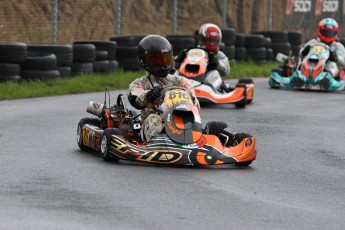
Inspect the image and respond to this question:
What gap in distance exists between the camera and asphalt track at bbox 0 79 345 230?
6.69 meters

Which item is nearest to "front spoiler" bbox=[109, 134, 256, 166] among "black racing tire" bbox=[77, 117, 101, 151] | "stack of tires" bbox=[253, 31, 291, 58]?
"black racing tire" bbox=[77, 117, 101, 151]

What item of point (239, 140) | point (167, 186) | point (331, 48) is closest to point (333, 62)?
point (331, 48)

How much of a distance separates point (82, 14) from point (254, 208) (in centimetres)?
1661

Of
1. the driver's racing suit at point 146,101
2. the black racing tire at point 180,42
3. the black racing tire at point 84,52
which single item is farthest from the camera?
the black racing tire at point 180,42

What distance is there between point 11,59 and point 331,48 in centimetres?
626

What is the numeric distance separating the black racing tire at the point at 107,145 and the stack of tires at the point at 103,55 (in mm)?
9874

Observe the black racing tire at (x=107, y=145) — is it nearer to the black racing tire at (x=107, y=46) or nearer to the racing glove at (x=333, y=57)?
the black racing tire at (x=107, y=46)

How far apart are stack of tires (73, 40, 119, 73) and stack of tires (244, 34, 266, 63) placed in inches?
236

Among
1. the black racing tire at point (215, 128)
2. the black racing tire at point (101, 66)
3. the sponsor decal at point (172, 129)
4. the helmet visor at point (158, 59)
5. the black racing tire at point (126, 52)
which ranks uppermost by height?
the helmet visor at point (158, 59)

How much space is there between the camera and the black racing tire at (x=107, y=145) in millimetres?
9266

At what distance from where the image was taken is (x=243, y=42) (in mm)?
24797

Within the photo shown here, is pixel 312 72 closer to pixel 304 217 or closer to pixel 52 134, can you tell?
pixel 52 134

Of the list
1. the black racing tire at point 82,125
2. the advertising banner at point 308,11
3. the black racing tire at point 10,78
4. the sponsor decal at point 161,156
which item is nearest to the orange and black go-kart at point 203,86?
the black racing tire at point 10,78

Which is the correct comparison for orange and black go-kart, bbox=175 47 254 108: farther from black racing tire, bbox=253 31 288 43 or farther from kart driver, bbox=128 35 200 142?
black racing tire, bbox=253 31 288 43
